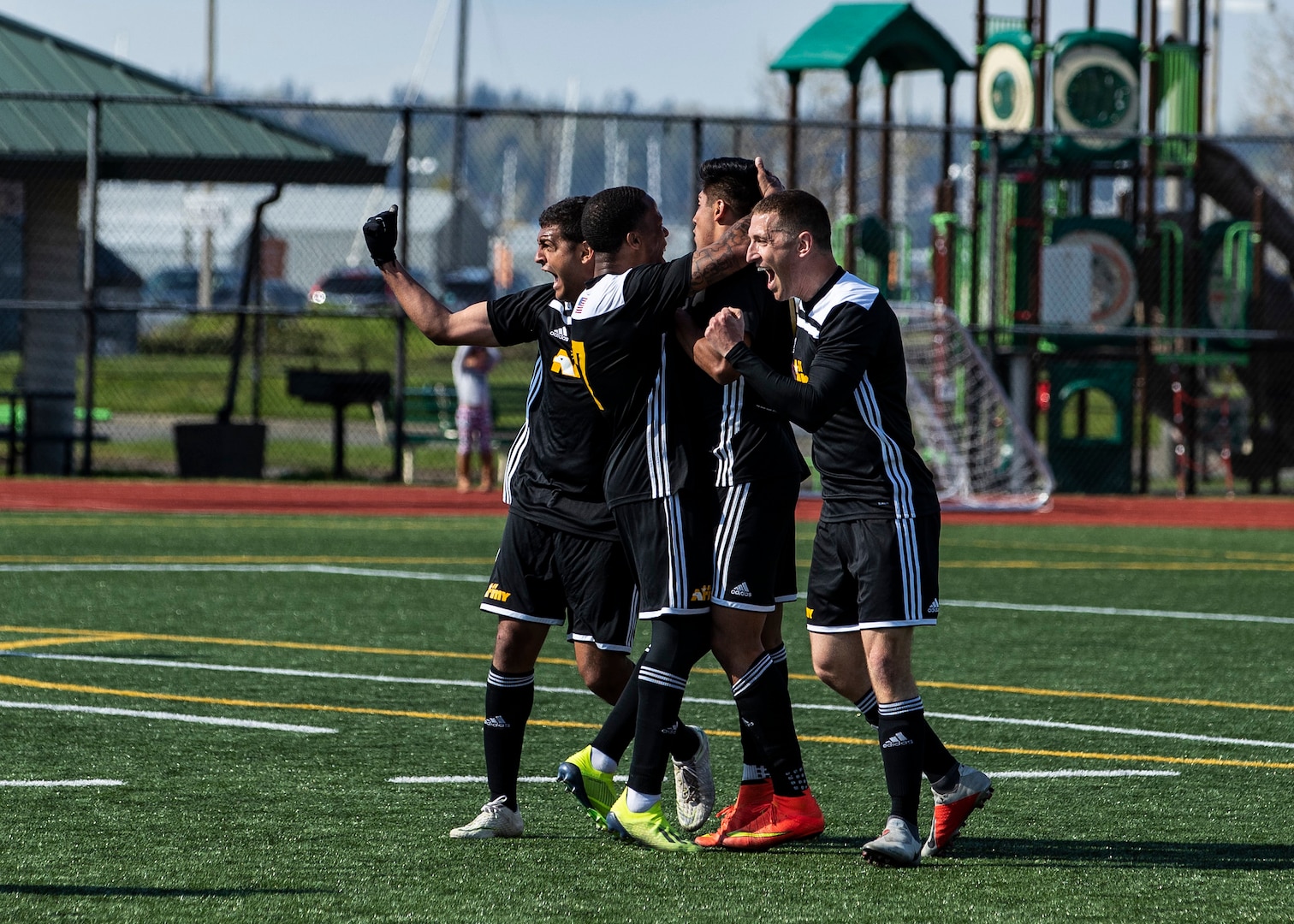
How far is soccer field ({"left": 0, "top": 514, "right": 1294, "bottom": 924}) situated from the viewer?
4.62 m

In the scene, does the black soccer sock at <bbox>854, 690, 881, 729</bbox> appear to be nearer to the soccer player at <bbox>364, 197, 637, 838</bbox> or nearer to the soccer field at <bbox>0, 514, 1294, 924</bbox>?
the soccer field at <bbox>0, 514, 1294, 924</bbox>

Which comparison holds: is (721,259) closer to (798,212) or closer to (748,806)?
(798,212)

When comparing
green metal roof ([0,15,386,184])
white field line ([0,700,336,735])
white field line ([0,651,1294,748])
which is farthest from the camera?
green metal roof ([0,15,386,184])

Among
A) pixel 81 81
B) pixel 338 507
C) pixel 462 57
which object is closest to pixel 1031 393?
pixel 338 507

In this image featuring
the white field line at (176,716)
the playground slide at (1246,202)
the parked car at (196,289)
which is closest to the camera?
the white field line at (176,716)

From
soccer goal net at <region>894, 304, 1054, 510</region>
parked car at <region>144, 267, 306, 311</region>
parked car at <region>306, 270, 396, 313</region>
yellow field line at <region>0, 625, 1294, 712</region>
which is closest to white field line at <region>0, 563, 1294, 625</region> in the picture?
yellow field line at <region>0, 625, 1294, 712</region>

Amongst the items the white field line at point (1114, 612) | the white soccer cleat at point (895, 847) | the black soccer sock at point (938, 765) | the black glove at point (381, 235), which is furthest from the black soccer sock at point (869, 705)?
the white field line at point (1114, 612)

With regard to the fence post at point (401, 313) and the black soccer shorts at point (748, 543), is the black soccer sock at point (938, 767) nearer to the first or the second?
the black soccer shorts at point (748, 543)

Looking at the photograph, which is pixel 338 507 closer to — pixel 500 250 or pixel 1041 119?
pixel 1041 119

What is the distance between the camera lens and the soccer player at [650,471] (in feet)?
16.6

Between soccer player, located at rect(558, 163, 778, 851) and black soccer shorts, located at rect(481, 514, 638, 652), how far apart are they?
0.49 ft

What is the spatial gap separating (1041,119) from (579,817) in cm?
1731

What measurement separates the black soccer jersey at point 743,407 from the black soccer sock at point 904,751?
72 cm

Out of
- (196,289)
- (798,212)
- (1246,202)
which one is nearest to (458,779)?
(798,212)
